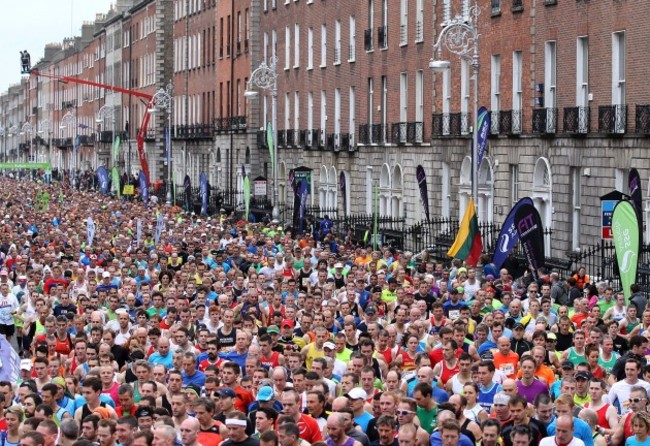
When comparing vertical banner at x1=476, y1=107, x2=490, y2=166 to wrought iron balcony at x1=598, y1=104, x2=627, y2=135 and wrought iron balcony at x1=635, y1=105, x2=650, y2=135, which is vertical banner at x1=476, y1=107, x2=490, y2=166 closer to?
wrought iron balcony at x1=598, y1=104, x2=627, y2=135

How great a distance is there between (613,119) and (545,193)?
15.5 ft

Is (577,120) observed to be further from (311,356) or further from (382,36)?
(382,36)

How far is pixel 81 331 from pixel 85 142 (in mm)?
126012

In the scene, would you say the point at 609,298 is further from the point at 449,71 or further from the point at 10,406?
the point at 449,71

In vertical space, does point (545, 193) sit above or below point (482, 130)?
below

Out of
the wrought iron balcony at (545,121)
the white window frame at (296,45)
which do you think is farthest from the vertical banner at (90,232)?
the white window frame at (296,45)

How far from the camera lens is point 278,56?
71500mm

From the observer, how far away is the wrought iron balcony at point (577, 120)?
36094 millimetres

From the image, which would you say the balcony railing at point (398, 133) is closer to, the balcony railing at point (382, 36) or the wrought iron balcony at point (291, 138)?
the balcony railing at point (382, 36)

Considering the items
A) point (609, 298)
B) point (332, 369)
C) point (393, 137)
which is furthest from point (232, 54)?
point (332, 369)

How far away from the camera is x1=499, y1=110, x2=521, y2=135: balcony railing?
4047 centimetres

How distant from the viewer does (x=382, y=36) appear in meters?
54.4

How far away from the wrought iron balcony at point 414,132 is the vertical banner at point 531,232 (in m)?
22.6

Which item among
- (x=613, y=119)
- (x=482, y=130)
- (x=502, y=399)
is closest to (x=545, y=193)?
(x=613, y=119)
